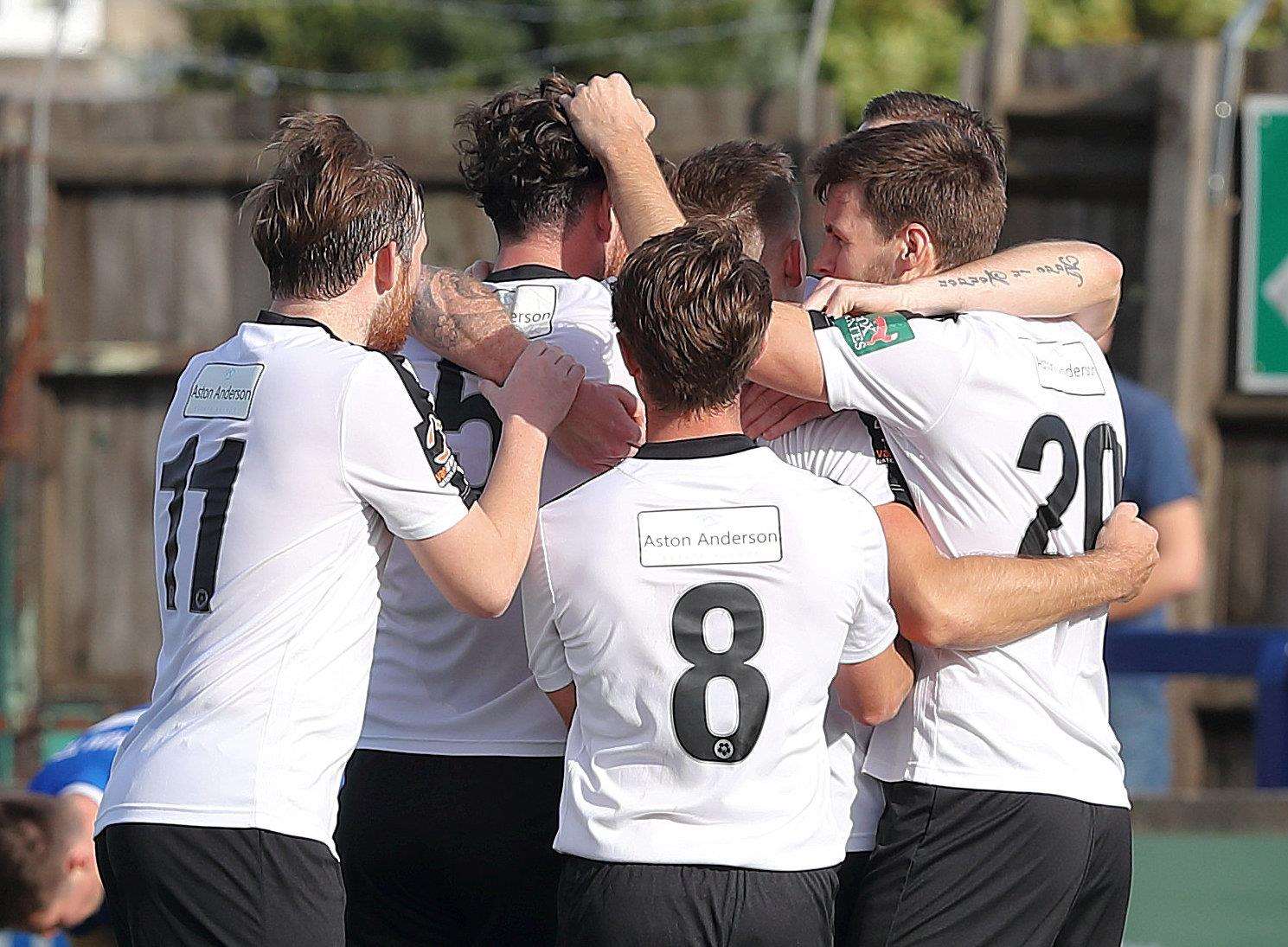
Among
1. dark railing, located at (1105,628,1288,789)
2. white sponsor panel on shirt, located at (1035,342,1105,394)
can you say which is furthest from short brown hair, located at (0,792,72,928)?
dark railing, located at (1105,628,1288,789)

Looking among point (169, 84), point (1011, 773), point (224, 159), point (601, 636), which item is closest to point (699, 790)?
point (601, 636)

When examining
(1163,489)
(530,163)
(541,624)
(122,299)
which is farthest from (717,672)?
(122,299)

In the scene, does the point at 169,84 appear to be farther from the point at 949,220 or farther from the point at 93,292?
the point at 949,220

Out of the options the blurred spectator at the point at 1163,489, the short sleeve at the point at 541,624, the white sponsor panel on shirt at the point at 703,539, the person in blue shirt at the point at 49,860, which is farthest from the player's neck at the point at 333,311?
the blurred spectator at the point at 1163,489

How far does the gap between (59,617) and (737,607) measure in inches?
252

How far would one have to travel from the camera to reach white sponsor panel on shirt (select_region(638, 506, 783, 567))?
240 cm

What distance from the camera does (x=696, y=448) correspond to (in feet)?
8.04

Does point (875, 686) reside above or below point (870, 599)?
below

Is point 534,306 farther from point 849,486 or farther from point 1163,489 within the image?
point 1163,489

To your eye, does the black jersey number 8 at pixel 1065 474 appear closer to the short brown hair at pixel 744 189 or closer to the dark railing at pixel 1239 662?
the short brown hair at pixel 744 189

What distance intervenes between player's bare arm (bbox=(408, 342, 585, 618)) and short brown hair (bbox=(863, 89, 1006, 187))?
0.85 metres

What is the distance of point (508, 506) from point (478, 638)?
1.44 ft

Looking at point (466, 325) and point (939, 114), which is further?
point (939, 114)

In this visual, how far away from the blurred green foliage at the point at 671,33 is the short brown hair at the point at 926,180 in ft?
41.1
